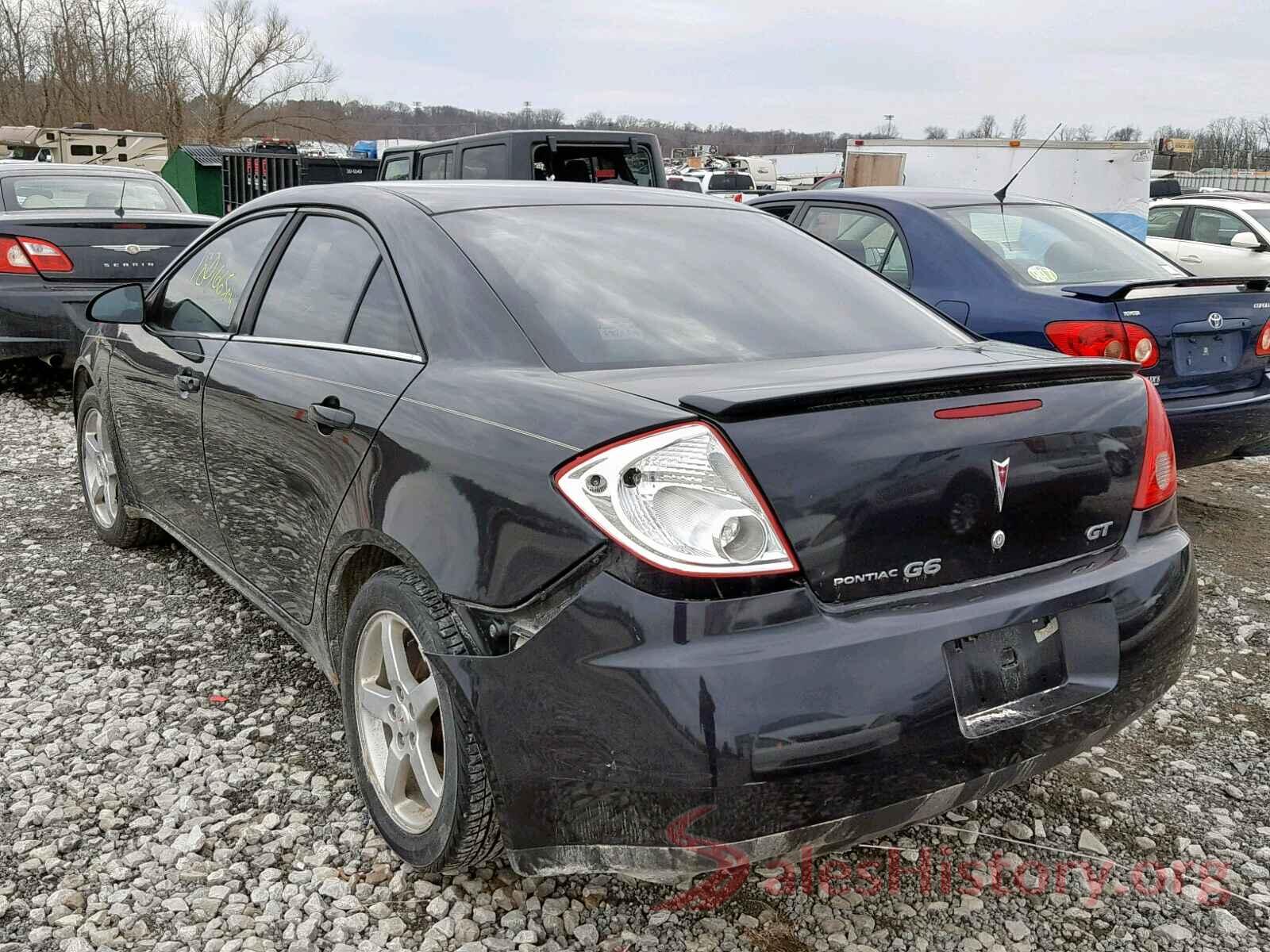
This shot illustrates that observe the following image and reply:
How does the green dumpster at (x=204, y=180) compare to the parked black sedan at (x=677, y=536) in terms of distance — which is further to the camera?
the green dumpster at (x=204, y=180)

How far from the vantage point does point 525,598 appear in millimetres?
2023

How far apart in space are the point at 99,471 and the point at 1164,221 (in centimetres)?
1254

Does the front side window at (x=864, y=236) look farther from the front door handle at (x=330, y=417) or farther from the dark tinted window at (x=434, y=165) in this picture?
the dark tinted window at (x=434, y=165)

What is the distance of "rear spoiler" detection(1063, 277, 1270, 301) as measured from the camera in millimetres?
4688

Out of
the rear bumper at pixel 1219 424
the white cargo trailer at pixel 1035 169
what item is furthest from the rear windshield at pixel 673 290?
the white cargo trailer at pixel 1035 169

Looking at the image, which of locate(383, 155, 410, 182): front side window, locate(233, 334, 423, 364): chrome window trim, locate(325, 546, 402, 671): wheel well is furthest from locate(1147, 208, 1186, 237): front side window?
locate(325, 546, 402, 671): wheel well

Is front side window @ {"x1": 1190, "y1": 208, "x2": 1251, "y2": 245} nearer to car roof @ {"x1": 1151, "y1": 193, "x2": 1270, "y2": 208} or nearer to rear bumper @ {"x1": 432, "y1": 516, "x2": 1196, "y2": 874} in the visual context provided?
car roof @ {"x1": 1151, "y1": 193, "x2": 1270, "y2": 208}

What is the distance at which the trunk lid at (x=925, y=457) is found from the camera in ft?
6.38

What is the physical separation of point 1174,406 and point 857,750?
3.54 m

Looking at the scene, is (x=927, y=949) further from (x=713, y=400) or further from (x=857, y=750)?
(x=713, y=400)

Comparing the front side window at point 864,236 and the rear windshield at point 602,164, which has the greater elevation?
the rear windshield at point 602,164

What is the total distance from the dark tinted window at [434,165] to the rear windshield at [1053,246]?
7.39 meters

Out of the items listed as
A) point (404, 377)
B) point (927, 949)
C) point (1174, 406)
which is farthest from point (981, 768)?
point (1174, 406)

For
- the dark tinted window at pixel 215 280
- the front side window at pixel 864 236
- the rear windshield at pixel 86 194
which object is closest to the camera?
the dark tinted window at pixel 215 280
